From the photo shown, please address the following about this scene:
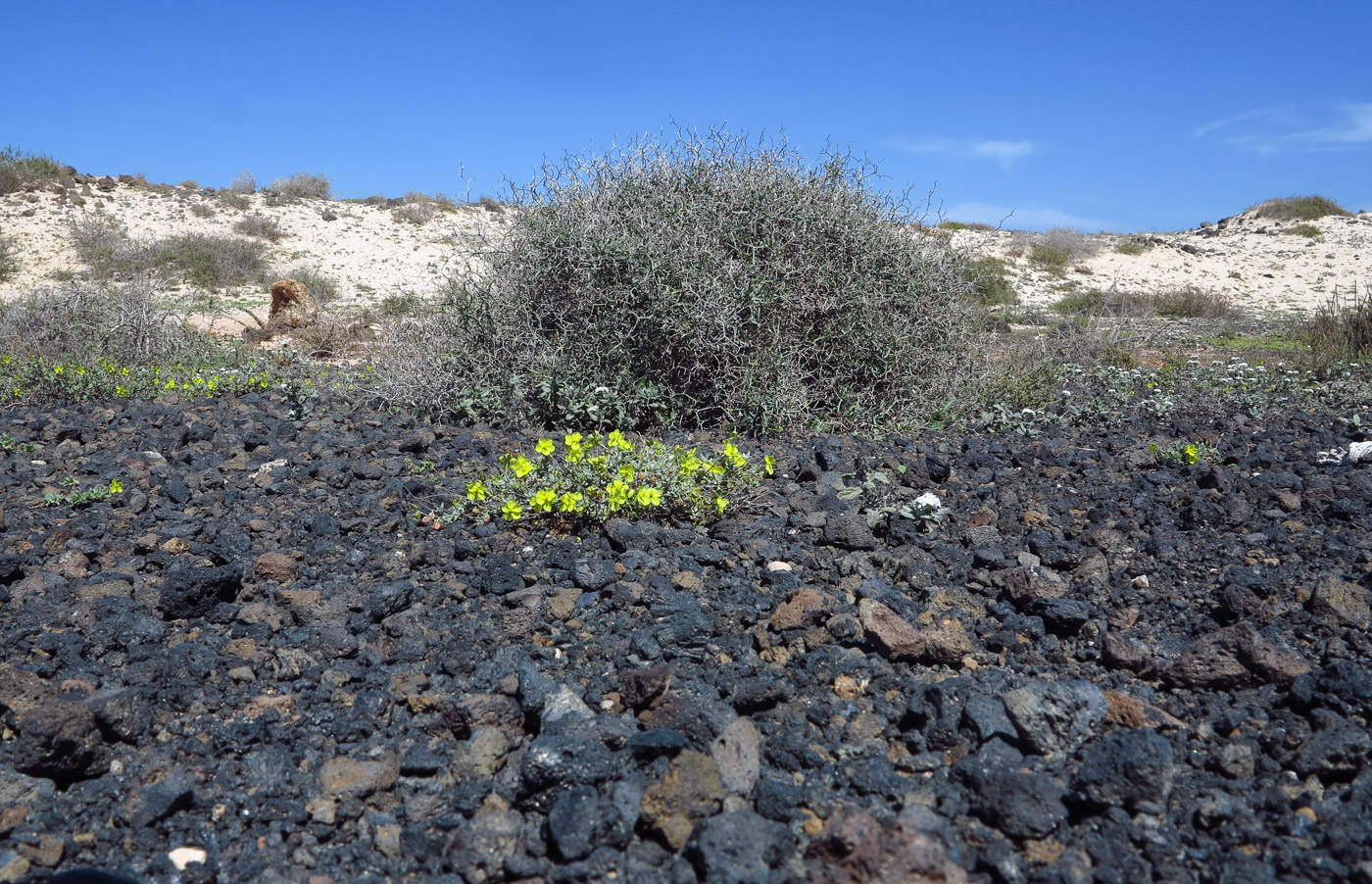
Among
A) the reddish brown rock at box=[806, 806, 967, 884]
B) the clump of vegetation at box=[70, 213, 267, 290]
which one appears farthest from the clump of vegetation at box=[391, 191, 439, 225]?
the reddish brown rock at box=[806, 806, 967, 884]

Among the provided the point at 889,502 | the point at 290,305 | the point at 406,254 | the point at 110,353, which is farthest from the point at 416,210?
the point at 889,502

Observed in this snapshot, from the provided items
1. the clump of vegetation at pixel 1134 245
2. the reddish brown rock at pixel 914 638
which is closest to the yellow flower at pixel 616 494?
the reddish brown rock at pixel 914 638

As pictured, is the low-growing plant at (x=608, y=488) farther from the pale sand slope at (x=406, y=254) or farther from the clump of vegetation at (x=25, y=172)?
the clump of vegetation at (x=25, y=172)

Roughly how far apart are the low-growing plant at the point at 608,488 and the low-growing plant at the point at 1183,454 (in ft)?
6.48

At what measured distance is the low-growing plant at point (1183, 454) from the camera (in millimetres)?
4258

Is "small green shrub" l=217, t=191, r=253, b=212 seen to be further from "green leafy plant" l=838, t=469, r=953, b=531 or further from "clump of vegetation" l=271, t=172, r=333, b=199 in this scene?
"green leafy plant" l=838, t=469, r=953, b=531

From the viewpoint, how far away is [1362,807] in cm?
175

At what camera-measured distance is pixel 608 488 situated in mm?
3387

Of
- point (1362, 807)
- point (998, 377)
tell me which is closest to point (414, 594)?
point (1362, 807)

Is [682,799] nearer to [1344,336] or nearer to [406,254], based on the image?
[1344,336]

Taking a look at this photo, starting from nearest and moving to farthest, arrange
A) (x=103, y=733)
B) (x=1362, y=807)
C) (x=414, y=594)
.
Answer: (x=1362, y=807) → (x=103, y=733) → (x=414, y=594)

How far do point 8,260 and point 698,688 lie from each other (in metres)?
17.3

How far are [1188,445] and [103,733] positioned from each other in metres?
4.25

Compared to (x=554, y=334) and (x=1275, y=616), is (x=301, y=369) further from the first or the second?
(x=1275, y=616)
